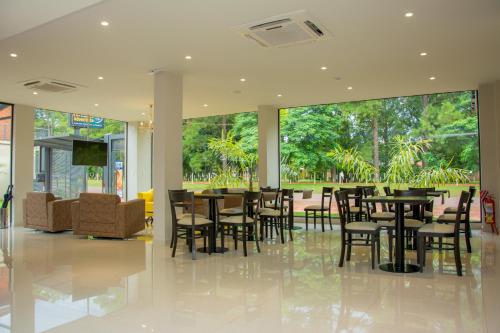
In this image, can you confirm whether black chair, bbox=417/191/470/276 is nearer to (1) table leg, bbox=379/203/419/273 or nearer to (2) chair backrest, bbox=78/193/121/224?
(1) table leg, bbox=379/203/419/273

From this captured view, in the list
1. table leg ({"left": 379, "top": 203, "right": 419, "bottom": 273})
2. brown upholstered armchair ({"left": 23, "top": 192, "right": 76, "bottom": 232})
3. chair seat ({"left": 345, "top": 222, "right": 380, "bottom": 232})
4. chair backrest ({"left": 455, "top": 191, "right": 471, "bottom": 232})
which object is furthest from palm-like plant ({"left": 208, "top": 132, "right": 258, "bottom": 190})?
chair backrest ({"left": 455, "top": 191, "right": 471, "bottom": 232})

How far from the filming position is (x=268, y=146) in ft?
35.5

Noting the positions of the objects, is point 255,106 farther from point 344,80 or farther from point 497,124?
point 497,124

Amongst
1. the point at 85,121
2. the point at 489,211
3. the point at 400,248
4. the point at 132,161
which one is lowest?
the point at 400,248

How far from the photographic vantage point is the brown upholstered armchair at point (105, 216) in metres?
7.61

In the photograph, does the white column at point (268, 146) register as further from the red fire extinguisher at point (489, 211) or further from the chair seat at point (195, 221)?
the red fire extinguisher at point (489, 211)

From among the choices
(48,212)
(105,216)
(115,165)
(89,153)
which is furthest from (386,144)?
(115,165)

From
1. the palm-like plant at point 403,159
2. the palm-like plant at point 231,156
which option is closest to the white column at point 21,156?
the palm-like plant at point 231,156

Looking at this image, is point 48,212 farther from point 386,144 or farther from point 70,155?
point 386,144

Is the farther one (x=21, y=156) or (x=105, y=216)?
(x=21, y=156)

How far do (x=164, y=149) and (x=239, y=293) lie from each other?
3.89m

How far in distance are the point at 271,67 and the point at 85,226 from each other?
491 centimetres

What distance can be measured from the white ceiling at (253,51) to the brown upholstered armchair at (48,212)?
2.51 metres

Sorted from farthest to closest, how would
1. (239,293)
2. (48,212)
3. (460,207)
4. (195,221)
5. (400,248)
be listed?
(48,212) → (195,221) → (400,248) → (460,207) → (239,293)
